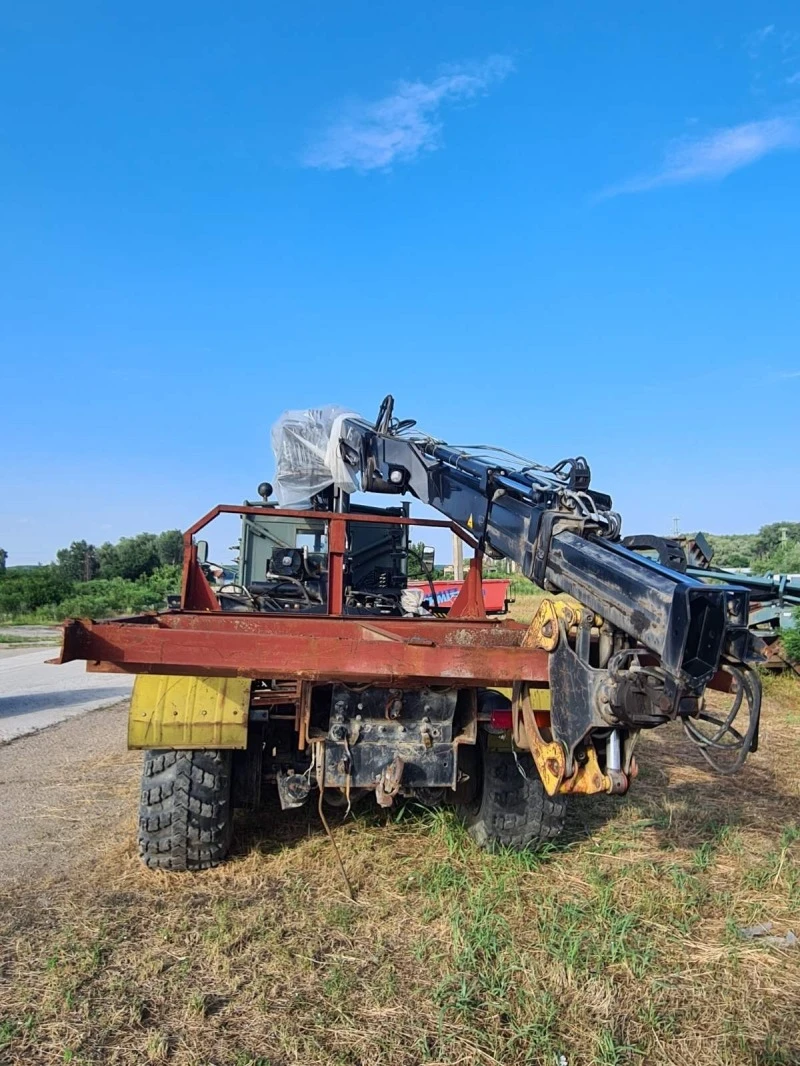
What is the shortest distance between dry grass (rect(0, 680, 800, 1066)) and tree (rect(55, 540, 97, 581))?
5376 cm

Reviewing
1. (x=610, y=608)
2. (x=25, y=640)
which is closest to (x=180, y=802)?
(x=610, y=608)

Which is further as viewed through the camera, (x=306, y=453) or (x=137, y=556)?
(x=137, y=556)

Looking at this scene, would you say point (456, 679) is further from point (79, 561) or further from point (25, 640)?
point (79, 561)

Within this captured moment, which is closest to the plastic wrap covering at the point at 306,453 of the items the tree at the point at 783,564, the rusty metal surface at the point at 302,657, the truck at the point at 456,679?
the truck at the point at 456,679

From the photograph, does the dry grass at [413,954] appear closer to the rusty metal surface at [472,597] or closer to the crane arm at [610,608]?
the crane arm at [610,608]

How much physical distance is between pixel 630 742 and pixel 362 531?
11.2 ft

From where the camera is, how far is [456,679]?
3.16 metres

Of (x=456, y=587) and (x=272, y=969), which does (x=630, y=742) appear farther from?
(x=456, y=587)

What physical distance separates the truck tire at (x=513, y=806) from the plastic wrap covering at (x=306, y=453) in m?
2.82

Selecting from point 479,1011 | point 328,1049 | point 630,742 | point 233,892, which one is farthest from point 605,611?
point 233,892

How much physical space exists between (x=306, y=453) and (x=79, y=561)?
5544 cm

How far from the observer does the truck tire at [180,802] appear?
3.83 m

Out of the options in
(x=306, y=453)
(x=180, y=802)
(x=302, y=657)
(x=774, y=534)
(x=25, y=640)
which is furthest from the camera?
(x=774, y=534)

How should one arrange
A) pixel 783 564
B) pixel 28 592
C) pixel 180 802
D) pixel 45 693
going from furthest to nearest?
pixel 28 592
pixel 783 564
pixel 45 693
pixel 180 802
